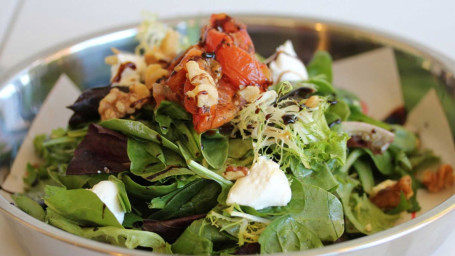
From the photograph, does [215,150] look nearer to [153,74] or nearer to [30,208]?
[153,74]

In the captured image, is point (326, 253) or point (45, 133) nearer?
point (326, 253)

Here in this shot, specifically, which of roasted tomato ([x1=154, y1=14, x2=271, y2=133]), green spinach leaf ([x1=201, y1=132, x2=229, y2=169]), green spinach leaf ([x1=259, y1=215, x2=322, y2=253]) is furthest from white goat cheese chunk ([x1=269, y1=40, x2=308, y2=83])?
green spinach leaf ([x1=259, y1=215, x2=322, y2=253])

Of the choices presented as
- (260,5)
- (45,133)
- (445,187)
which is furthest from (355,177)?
(260,5)

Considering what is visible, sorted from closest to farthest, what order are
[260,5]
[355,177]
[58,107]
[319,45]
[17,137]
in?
[355,177], [17,137], [58,107], [319,45], [260,5]

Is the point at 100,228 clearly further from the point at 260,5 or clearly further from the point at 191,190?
the point at 260,5

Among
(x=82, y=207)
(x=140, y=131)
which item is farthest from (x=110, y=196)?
(x=140, y=131)
